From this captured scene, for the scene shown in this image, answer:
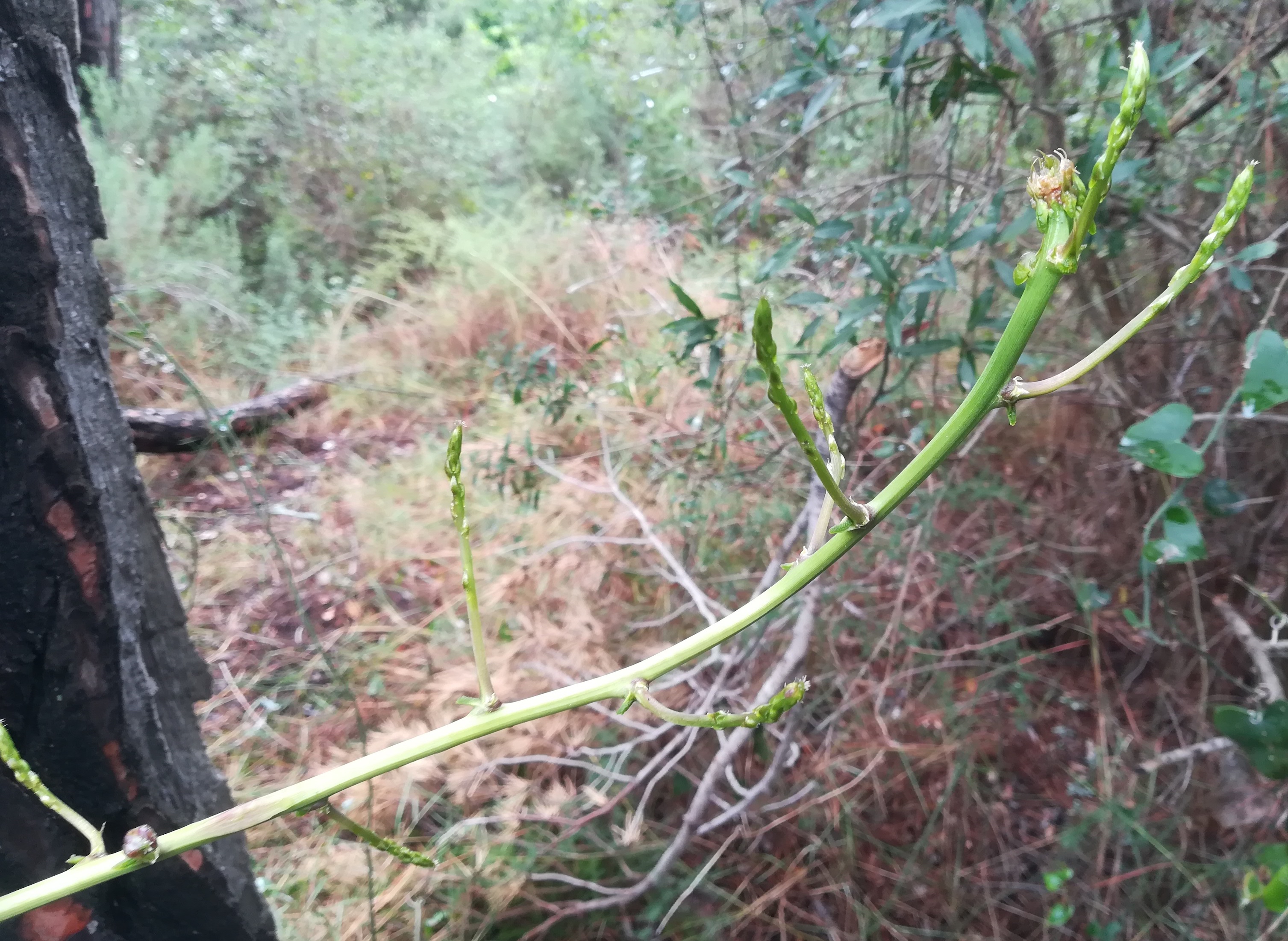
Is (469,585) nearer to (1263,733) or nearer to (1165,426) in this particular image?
(1165,426)

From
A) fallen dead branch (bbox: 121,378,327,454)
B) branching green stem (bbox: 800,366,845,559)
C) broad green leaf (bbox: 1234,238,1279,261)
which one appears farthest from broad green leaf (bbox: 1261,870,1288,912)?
fallen dead branch (bbox: 121,378,327,454)

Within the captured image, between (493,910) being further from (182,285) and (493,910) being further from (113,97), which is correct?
(113,97)

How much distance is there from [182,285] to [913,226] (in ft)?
11.2

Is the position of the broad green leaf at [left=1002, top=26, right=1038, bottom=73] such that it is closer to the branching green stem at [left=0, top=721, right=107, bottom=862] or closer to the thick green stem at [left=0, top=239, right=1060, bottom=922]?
the thick green stem at [left=0, top=239, right=1060, bottom=922]

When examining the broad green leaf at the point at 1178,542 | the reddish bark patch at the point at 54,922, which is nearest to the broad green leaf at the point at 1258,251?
the broad green leaf at the point at 1178,542

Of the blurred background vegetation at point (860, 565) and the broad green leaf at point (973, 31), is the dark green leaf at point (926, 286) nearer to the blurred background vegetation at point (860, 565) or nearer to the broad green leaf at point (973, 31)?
the blurred background vegetation at point (860, 565)

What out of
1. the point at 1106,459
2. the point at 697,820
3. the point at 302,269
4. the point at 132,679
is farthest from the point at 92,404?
the point at 302,269

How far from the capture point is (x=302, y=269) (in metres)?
4.15

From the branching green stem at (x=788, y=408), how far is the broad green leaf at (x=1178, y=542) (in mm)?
800

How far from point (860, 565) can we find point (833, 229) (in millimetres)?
752

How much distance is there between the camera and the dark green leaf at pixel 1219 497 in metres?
1.05

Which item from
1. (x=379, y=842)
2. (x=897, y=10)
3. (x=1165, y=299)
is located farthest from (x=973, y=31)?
→ (x=379, y=842)

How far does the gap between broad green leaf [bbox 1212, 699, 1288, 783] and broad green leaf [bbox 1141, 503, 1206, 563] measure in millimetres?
233

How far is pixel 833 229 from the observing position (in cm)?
108
